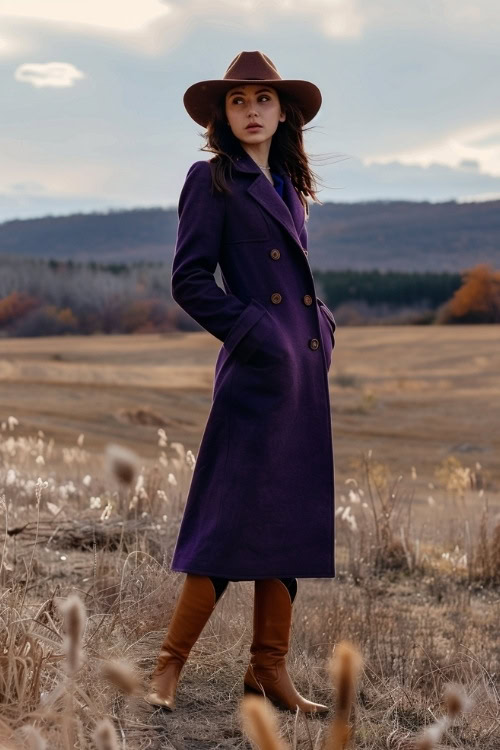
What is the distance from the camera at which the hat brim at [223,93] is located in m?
3.50

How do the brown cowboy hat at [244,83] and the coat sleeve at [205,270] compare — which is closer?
the coat sleeve at [205,270]

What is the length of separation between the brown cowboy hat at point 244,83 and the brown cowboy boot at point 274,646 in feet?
5.43

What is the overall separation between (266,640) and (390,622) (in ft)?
6.19

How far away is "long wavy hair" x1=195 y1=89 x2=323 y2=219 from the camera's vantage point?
3.46m

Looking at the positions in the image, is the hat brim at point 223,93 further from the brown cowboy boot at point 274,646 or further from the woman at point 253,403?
the brown cowboy boot at point 274,646

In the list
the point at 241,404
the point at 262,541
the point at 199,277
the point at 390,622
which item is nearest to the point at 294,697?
the point at 262,541

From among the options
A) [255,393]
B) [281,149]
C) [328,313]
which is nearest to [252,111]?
[281,149]

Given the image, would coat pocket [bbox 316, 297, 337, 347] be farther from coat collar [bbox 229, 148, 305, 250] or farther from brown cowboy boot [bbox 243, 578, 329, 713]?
brown cowboy boot [bbox 243, 578, 329, 713]

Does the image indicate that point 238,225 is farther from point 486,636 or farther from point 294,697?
point 486,636

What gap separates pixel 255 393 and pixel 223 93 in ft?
3.54

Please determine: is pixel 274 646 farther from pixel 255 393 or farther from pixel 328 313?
pixel 328 313

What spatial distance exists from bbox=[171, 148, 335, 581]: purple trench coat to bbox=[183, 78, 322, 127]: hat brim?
265 mm

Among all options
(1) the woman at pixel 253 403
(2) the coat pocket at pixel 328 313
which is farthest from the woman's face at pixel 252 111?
(2) the coat pocket at pixel 328 313

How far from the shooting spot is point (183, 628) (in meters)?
3.34
